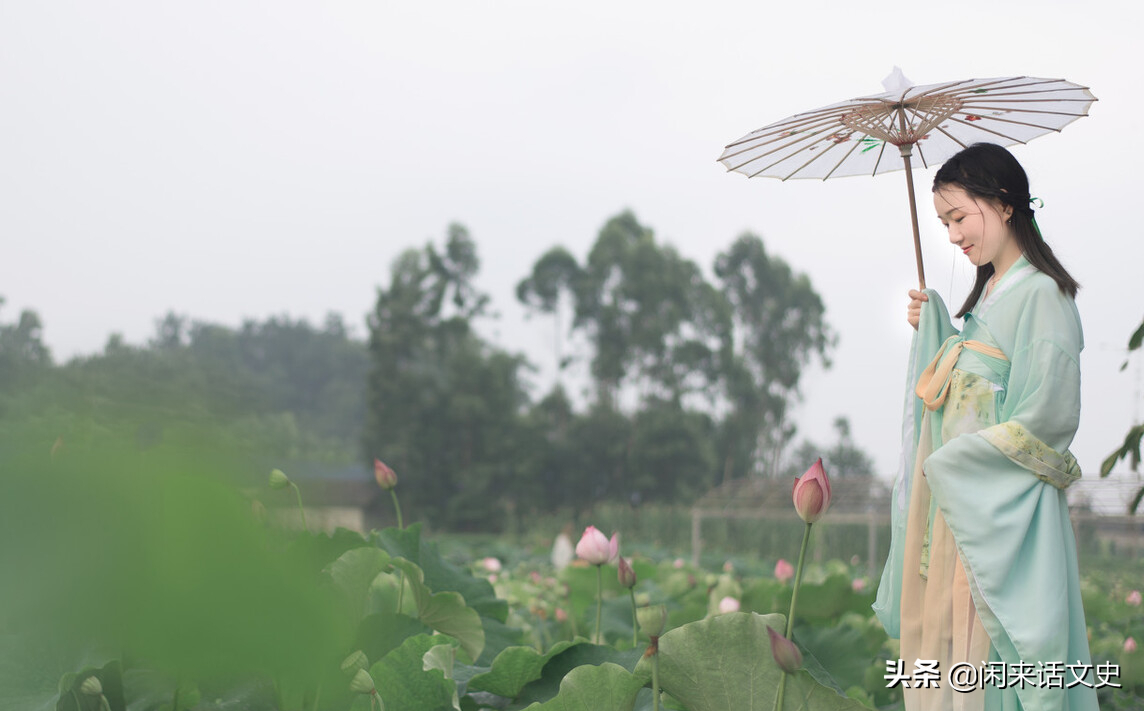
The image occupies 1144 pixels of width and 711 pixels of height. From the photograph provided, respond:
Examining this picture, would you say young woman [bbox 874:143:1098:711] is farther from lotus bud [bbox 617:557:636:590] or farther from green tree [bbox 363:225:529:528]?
green tree [bbox 363:225:529:528]

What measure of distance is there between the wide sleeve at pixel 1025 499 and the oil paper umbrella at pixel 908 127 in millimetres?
259

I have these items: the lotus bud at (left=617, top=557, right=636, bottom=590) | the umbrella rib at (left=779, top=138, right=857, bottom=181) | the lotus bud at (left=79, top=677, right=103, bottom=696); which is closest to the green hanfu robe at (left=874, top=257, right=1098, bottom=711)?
the umbrella rib at (left=779, top=138, right=857, bottom=181)

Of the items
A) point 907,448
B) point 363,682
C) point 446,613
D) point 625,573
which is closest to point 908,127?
point 907,448

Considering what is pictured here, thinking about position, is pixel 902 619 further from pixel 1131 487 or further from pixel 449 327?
pixel 449 327

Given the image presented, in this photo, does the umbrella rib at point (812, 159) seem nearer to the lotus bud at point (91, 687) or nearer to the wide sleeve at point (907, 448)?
the wide sleeve at point (907, 448)

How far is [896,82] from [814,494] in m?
1.02

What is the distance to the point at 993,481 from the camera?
4.43 ft

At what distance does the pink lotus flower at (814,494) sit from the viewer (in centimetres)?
78

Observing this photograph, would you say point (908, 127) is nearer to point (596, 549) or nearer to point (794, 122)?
point (794, 122)

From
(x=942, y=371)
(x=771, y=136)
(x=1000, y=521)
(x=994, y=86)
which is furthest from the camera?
(x=771, y=136)

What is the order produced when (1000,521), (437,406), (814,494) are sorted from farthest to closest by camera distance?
(437,406)
(1000,521)
(814,494)

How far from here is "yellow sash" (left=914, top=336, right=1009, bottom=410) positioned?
58.1 inches

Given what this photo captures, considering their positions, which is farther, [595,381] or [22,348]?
[595,381]

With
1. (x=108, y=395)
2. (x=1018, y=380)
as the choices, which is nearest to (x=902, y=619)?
(x=1018, y=380)
